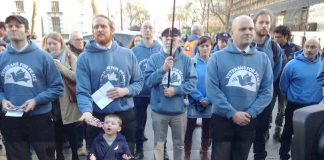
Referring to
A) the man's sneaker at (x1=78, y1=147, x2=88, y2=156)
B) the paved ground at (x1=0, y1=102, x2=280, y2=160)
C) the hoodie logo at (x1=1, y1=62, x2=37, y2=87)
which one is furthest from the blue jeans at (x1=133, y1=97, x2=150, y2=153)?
the hoodie logo at (x1=1, y1=62, x2=37, y2=87)

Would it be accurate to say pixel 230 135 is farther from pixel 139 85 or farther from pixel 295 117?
pixel 295 117

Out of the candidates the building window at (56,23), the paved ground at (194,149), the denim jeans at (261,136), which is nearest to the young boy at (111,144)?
the paved ground at (194,149)

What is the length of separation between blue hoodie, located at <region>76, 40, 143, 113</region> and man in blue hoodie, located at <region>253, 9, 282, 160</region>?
1811 millimetres

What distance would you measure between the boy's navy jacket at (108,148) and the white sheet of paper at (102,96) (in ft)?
1.17

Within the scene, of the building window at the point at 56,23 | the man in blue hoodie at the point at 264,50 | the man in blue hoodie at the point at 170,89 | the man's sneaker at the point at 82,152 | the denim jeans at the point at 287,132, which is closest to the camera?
the man in blue hoodie at the point at 170,89

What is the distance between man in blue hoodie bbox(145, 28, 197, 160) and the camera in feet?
11.8

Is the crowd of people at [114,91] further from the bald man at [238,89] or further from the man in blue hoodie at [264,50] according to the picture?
the man in blue hoodie at [264,50]

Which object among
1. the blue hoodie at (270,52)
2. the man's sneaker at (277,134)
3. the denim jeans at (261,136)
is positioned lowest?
the man's sneaker at (277,134)

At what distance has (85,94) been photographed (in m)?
2.87

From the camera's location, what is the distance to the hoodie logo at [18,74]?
3025 millimetres

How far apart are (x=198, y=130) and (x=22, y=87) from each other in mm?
3490

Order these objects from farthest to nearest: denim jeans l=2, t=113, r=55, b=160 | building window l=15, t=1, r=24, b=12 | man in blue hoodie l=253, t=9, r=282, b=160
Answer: building window l=15, t=1, r=24, b=12 → man in blue hoodie l=253, t=9, r=282, b=160 → denim jeans l=2, t=113, r=55, b=160

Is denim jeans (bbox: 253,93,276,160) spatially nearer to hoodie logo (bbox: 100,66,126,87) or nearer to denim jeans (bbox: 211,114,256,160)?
denim jeans (bbox: 211,114,256,160)

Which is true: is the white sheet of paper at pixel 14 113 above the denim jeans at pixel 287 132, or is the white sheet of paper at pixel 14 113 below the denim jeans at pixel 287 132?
above
